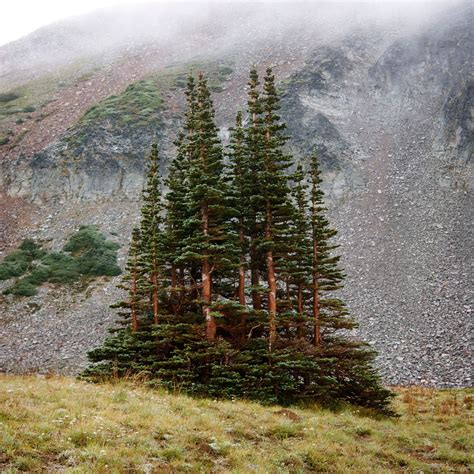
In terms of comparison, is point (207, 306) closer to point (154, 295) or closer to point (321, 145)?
point (154, 295)

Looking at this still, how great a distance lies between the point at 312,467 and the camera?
10648 mm

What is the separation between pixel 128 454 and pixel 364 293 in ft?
118

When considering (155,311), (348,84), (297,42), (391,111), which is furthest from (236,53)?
(155,311)

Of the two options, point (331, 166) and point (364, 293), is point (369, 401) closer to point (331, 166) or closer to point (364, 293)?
point (364, 293)

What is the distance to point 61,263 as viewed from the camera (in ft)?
169

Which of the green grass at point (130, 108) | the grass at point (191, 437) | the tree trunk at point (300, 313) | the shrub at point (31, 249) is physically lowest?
the grass at point (191, 437)

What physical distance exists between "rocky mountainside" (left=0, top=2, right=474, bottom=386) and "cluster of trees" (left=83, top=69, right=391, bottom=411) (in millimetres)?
14294

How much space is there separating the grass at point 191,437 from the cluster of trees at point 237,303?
179 centimetres

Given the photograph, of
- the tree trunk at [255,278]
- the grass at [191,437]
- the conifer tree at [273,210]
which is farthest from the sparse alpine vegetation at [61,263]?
the grass at [191,437]

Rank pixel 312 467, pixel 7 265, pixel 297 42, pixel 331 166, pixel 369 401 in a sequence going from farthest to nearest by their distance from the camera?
1. pixel 297 42
2. pixel 331 166
3. pixel 7 265
4. pixel 369 401
5. pixel 312 467

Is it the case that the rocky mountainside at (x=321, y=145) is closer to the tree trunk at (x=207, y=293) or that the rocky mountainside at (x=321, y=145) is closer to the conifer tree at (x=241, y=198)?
the conifer tree at (x=241, y=198)

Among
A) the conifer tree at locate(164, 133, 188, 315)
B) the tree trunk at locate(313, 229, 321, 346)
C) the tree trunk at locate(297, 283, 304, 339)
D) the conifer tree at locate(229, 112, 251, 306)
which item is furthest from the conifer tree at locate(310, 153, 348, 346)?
the conifer tree at locate(164, 133, 188, 315)

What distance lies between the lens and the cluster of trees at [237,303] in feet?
58.8

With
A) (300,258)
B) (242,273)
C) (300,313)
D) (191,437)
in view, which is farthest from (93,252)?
(191,437)
